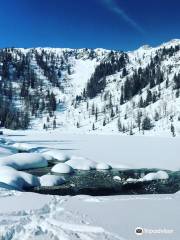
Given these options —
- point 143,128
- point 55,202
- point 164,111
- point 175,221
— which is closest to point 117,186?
point 55,202

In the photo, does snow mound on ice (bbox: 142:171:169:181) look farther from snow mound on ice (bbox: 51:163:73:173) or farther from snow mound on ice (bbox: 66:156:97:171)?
snow mound on ice (bbox: 51:163:73:173)

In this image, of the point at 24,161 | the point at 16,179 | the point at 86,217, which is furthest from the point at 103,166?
the point at 86,217

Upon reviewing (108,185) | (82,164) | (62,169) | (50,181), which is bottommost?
(108,185)

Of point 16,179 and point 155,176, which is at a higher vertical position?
point 16,179

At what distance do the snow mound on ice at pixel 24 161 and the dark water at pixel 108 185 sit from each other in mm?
1801

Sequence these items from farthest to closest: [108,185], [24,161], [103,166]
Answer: [24,161], [103,166], [108,185]

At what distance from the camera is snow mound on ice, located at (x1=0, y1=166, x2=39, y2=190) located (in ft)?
103

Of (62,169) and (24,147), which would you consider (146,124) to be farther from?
(62,169)

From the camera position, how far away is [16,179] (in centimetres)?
3200

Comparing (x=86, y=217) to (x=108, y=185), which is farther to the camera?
(x=108, y=185)

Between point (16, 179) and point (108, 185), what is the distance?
26.5 feet

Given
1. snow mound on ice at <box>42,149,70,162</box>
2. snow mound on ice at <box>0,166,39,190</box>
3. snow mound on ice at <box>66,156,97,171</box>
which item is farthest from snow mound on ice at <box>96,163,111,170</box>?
snow mound on ice at <box>0,166,39,190</box>

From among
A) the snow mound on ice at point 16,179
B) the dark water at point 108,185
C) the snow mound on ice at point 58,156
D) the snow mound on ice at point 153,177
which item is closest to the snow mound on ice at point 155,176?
the snow mound on ice at point 153,177

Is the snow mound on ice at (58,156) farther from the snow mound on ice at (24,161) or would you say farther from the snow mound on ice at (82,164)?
the snow mound on ice at (82,164)
